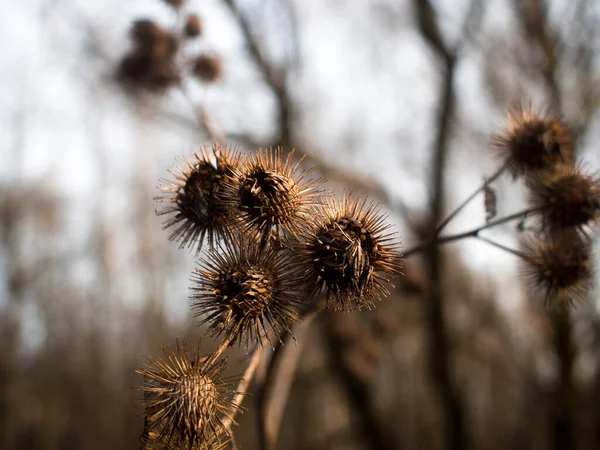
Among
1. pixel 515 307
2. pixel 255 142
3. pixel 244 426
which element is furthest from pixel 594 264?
pixel 244 426

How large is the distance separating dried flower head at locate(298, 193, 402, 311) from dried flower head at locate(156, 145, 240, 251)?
35cm

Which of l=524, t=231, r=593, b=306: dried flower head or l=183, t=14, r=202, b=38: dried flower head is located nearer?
l=524, t=231, r=593, b=306: dried flower head

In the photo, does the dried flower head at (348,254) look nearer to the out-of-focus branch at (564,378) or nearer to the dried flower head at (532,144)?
the dried flower head at (532,144)

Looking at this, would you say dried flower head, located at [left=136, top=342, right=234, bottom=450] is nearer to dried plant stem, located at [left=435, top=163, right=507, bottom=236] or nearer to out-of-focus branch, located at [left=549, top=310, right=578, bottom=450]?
dried plant stem, located at [left=435, top=163, right=507, bottom=236]

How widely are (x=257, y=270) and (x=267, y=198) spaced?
241 mm

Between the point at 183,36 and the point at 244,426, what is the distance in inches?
710

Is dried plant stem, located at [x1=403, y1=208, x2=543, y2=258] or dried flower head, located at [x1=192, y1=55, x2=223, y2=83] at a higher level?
dried flower head, located at [x1=192, y1=55, x2=223, y2=83]

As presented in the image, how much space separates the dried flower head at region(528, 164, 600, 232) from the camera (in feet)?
6.83

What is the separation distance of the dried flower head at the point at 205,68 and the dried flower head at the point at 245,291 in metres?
2.05

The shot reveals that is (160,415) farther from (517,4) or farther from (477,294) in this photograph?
(477,294)

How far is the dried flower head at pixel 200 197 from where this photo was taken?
1.81 meters

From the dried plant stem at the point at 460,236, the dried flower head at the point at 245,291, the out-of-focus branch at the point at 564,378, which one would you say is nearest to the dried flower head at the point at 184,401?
the dried flower head at the point at 245,291

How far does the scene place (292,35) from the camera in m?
6.47

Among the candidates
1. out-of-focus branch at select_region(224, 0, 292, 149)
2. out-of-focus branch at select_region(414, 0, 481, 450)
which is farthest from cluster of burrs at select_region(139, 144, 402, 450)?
out-of-focus branch at select_region(414, 0, 481, 450)
